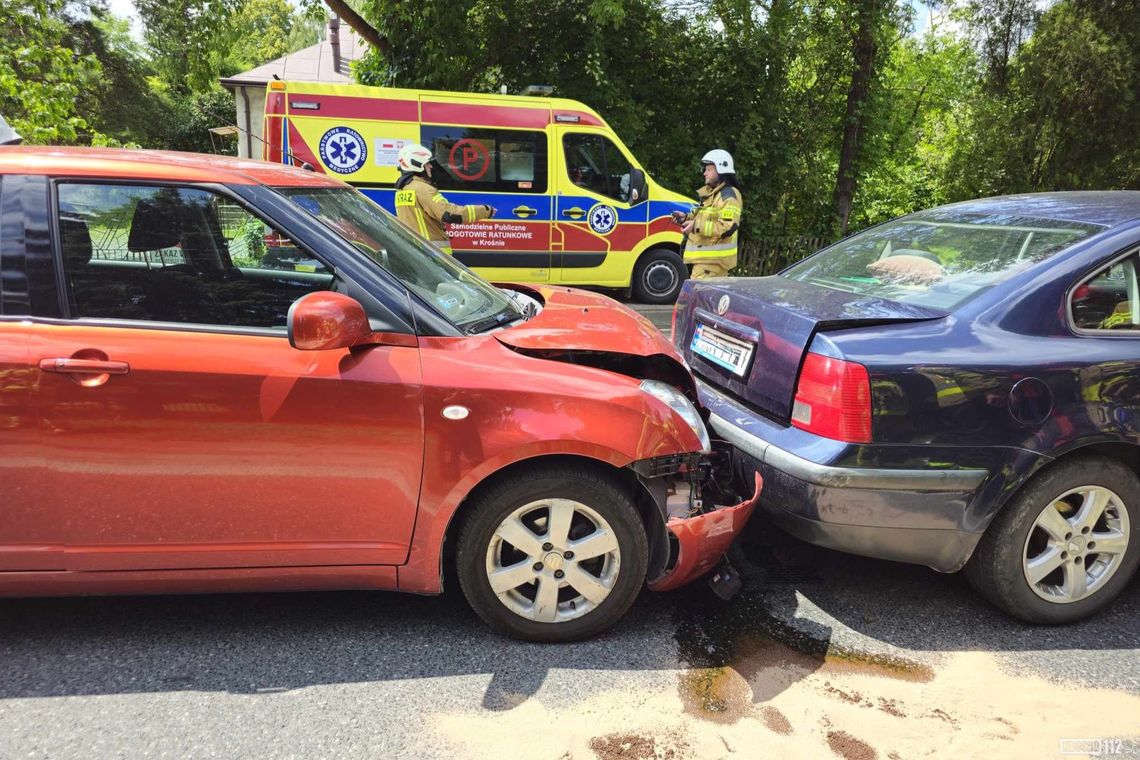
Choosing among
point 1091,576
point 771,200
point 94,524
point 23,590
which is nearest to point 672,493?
point 1091,576

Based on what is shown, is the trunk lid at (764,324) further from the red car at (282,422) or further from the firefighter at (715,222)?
the firefighter at (715,222)

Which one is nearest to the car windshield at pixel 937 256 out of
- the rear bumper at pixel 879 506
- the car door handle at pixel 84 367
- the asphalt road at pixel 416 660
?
the rear bumper at pixel 879 506

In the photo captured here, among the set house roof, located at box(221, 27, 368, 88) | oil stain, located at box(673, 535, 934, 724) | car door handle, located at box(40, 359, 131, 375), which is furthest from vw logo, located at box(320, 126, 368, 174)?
house roof, located at box(221, 27, 368, 88)

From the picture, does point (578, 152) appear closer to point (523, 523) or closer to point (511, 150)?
point (511, 150)

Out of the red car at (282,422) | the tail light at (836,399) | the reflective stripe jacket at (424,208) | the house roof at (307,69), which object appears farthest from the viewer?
the house roof at (307,69)

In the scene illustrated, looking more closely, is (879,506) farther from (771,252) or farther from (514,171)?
(771,252)

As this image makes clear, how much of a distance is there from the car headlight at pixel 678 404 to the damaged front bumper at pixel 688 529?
Result: 11 cm

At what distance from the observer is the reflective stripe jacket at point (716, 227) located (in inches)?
271

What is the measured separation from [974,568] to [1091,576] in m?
0.46

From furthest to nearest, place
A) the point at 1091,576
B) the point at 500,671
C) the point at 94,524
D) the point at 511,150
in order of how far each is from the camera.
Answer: the point at 511,150
the point at 1091,576
the point at 500,671
the point at 94,524

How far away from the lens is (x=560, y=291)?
13.0 feet

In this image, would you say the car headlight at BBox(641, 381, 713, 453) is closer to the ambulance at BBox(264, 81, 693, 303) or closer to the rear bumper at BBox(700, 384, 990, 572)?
the rear bumper at BBox(700, 384, 990, 572)

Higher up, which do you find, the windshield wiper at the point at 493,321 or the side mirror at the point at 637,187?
the side mirror at the point at 637,187

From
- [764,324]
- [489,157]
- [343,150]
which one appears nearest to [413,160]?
[343,150]
